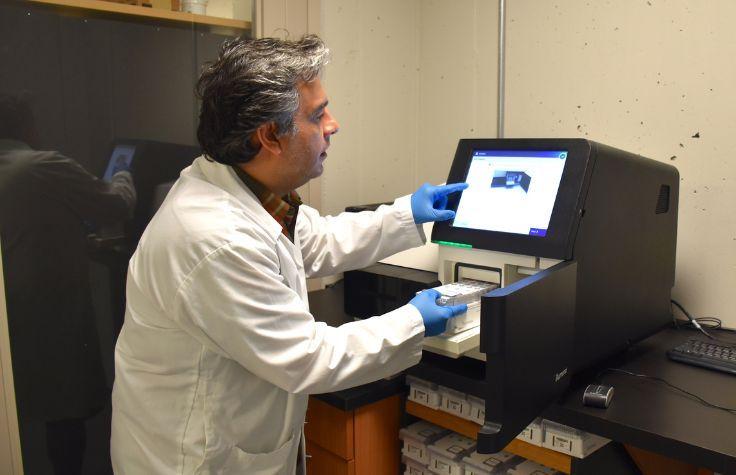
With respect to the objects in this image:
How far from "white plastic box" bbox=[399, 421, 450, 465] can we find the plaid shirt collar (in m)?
0.64

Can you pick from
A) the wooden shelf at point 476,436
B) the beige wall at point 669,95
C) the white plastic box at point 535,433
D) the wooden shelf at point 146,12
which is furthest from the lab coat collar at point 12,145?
the beige wall at point 669,95

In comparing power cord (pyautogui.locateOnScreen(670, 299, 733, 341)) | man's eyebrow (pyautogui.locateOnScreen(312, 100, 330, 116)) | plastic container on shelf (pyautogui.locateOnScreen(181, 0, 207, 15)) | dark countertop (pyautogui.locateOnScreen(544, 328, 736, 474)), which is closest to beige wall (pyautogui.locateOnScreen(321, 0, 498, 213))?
plastic container on shelf (pyautogui.locateOnScreen(181, 0, 207, 15))

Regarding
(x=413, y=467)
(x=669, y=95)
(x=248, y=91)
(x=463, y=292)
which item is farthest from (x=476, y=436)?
(x=669, y=95)

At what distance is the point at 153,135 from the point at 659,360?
4.90 ft

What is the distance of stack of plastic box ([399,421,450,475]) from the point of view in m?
1.49

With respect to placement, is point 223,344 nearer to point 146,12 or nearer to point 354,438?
point 354,438

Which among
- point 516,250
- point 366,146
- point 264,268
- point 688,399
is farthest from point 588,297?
point 366,146

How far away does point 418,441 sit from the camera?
58.8 inches

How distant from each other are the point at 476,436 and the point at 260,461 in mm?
519

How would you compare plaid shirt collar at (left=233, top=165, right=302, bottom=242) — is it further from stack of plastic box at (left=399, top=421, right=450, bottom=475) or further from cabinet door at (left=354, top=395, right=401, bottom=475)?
stack of plastic box at (left=399, top=421, right=450, bottom=475)

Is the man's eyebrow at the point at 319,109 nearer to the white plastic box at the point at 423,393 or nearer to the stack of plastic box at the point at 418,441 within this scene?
the white plastic box at the point at 423,393

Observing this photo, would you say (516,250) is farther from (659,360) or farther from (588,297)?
(659,360)

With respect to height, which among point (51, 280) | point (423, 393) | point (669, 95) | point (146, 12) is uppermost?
point (146, 12)

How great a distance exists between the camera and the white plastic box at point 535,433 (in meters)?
1.22
